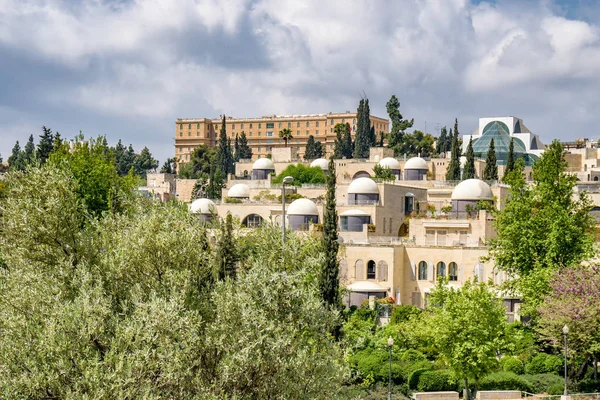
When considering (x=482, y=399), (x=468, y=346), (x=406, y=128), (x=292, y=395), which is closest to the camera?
(x=292, y=395)

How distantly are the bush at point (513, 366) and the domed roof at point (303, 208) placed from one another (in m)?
26.1

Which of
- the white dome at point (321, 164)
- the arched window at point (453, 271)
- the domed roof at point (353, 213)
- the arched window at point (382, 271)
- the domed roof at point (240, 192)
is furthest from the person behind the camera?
the white dome at point (321, 164)

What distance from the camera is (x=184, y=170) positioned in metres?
114

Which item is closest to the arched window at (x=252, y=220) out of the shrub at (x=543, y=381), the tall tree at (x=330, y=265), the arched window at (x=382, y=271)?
the arched window at (x=382, y=271)

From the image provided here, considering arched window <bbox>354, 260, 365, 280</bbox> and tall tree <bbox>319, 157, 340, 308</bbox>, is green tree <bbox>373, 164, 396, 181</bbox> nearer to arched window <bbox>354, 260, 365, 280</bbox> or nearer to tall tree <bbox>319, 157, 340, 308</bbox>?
arched window <bbox>354, 260, 365, 280</bbox>

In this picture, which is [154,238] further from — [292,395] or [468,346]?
[468,346]

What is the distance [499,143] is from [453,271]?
58.1 m

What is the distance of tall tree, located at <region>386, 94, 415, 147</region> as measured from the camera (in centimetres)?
10381

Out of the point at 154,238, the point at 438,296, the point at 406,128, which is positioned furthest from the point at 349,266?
the point at 406,128

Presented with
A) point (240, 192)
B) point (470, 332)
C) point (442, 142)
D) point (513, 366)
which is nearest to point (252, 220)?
point (240, 192)

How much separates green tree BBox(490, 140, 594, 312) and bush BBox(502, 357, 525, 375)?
10.1 feet

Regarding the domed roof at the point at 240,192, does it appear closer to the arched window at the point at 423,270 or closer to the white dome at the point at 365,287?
the white dome at the point at 365,287

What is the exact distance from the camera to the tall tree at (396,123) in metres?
104

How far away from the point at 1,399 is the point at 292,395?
6450 mm
